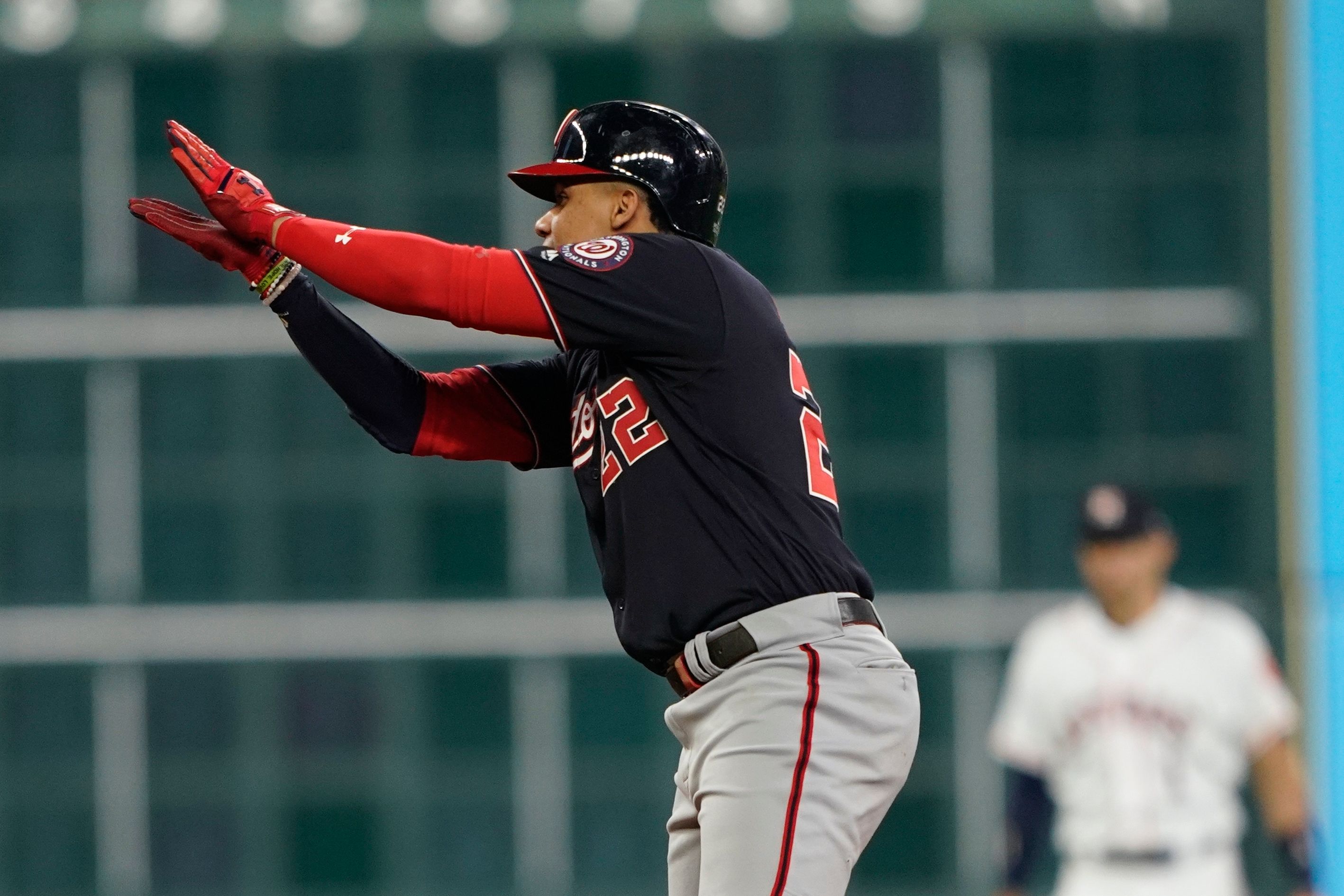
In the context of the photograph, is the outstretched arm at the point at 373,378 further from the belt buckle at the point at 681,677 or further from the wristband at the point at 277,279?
the belt buckle at the point at 681,677

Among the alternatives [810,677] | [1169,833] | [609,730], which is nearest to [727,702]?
[810,677]

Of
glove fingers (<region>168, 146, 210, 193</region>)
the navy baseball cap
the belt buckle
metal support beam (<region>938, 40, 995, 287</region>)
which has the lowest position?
the belt buckle

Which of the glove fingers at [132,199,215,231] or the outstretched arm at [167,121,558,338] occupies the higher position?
the glove fingers at [132,199,215,231]

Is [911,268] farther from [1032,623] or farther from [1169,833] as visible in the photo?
[1169,833]

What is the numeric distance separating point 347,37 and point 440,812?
3.58m

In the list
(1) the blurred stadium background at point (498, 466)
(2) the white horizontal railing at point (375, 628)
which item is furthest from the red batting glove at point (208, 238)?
(2) the white horizontal railing at point (375, 628)

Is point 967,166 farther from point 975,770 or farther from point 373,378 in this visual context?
point 373,378

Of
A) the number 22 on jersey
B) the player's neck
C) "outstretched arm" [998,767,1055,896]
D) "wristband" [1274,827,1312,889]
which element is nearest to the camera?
the number 22 on jersey

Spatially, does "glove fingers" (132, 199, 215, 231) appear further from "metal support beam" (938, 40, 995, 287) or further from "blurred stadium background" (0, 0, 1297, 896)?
"metal support beam" (938, 40, 995, 287)

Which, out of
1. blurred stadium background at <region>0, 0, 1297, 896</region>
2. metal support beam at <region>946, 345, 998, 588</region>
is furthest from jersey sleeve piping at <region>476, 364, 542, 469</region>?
metal support beam at <region>946, 345, 998, 588</region>

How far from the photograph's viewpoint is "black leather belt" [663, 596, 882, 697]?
3.55 meters

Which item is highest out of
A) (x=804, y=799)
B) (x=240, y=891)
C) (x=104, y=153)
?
(x=104, y=153)

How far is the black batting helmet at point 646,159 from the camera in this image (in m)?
3.80

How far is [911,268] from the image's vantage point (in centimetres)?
1071
